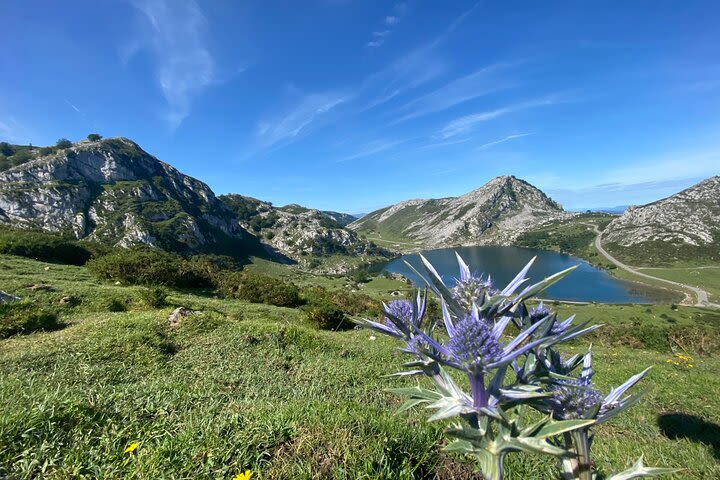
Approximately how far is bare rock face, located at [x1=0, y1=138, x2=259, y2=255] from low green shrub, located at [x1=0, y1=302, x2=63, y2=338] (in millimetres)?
117453

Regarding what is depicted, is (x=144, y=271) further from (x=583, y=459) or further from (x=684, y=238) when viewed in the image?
(x=684, y=238)

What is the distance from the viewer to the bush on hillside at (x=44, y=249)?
27609mm

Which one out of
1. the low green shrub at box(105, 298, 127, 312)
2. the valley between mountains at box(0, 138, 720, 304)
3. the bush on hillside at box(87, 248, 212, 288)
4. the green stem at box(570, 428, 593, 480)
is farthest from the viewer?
the valley between mountains at box(0, 138, 720, 304)

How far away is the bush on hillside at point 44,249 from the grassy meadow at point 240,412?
25.7m

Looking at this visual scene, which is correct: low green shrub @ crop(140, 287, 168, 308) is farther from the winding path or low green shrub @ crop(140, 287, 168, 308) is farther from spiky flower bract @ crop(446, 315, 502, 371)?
the winding path

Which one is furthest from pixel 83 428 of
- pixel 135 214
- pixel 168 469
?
pixel 135 214

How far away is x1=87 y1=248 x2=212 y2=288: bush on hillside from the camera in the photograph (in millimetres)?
22844

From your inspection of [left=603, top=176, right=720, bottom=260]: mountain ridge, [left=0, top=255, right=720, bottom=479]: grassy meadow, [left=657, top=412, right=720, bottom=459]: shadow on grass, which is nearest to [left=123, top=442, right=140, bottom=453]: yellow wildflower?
[left=0, top=255, right=720, bottom=479]: grassy meadow

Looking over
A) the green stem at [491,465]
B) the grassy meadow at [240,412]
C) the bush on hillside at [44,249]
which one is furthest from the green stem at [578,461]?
the bush on hillside at [44,249]

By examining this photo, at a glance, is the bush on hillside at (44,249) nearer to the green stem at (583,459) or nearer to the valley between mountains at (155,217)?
the green stem at (583,459)

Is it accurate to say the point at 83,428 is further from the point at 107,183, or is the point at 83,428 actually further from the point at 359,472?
the point at 107,183

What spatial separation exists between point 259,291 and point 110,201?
475 feet

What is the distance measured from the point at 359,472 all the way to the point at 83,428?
305 centimetres

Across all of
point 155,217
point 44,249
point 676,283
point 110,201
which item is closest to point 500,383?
point 44,249
